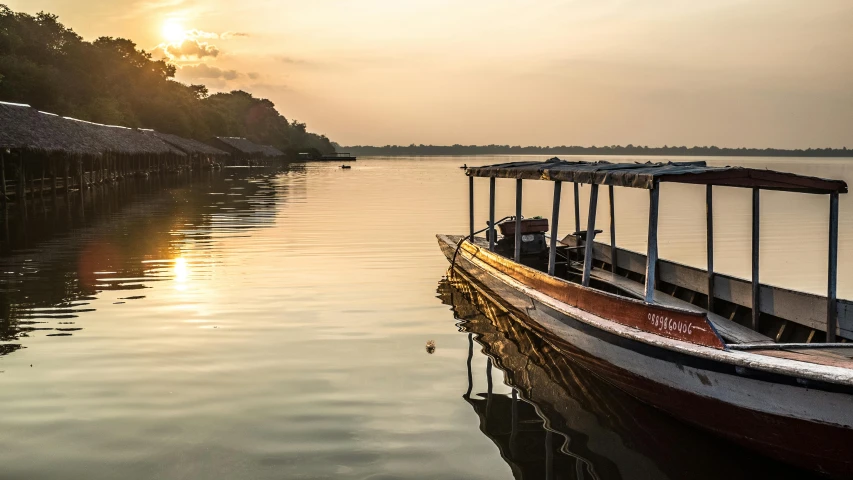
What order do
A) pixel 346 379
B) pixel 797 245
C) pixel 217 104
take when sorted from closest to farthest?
1. pixel 346 379
2. pixel 797 245
3. pixel 217 104

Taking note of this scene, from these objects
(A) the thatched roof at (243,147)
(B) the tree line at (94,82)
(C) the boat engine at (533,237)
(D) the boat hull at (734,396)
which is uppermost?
(B) the tree line at (94,82)

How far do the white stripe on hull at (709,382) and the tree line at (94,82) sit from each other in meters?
50.9

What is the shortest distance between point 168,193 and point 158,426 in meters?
35.5

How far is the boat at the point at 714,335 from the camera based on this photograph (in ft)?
19.1

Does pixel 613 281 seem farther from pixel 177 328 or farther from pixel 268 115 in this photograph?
pixel 268 115

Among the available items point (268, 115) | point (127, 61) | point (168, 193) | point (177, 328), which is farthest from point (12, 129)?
point (268, 115)

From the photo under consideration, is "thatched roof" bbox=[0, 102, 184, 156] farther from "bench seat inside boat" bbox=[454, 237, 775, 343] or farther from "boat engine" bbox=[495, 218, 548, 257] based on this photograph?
"bench seat inside boat" bbox=[454, 237, 775, 343]

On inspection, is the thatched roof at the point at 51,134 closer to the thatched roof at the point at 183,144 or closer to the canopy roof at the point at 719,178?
the thatched roof at the point at 183,144

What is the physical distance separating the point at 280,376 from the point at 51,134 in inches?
1180

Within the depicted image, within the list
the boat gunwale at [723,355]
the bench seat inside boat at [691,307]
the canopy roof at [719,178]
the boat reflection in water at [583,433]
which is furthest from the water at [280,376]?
the canopy roof at [719,178]

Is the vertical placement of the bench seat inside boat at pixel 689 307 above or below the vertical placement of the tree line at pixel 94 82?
below

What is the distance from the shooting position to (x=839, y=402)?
217 inches

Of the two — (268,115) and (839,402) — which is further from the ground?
(268,115)

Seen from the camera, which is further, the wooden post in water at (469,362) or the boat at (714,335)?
the wooden post in water at (469,362)
